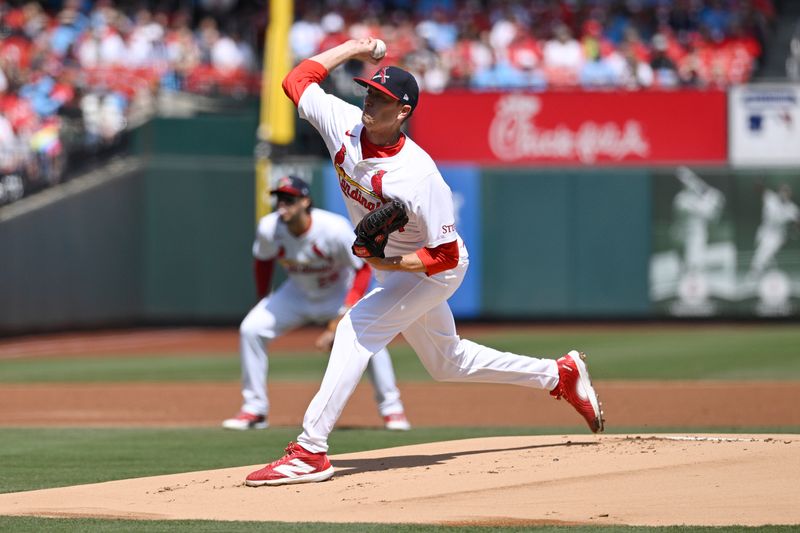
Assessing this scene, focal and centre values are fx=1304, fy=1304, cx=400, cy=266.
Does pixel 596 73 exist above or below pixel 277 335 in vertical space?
above

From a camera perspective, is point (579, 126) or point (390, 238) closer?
point (390, 238)

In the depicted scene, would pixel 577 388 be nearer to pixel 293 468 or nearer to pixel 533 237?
pixel 293 468

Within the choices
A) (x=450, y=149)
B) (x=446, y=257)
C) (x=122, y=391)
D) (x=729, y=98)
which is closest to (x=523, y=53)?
(x=450, y=149)

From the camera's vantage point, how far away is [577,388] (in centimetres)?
694

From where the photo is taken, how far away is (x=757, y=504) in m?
5.43

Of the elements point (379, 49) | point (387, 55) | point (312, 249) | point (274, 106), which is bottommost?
point (312, 249)

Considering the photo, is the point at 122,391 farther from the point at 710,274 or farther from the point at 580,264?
the point at 710,274

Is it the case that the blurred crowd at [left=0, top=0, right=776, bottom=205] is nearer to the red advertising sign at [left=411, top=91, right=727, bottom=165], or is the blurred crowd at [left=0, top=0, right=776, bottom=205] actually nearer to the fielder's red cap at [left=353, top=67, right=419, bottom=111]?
the red advertising sign at [left=411, top=91, right=727, bottom=165]

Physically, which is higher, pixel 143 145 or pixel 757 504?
pixel 143 145

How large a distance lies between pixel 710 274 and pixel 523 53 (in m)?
4.43

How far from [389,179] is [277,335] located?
372 cm

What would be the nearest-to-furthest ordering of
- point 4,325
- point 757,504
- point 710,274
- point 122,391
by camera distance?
point 757,504 → point 122,391 → point 4,325 → point 710,274

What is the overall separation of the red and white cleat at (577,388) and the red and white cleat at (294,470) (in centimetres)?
151

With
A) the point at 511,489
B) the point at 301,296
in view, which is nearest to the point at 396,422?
the point at 301,296
